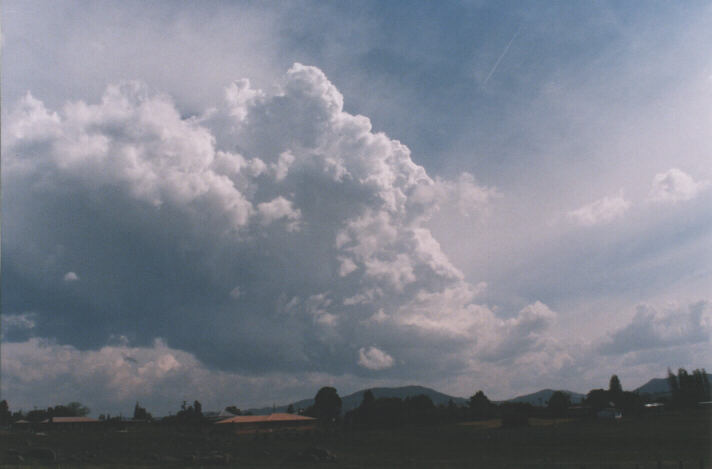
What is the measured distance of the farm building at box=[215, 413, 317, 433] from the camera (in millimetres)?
149875

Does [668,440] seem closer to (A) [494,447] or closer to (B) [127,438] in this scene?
(A) [494,447]

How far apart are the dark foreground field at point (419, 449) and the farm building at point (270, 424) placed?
85.2 feet

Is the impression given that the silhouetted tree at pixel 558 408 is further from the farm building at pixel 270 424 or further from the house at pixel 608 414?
the farm building at pixel 270 424

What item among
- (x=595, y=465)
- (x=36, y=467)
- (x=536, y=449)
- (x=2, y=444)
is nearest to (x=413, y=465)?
(x=595, y=465)

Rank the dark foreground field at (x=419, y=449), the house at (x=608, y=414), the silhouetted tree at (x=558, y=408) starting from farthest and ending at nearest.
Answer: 1. the silhouetted tree at (x=558, y=408)
2. the house at (x=608, y=414)
3. the dark foreground field at (x=419, y=449)

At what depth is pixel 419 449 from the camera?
85312 millimetres

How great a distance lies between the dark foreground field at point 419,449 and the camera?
65.1 meters

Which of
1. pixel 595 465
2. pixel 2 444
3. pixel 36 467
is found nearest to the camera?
pixel 595 465

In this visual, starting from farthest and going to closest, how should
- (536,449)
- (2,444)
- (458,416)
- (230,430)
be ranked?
(458,416) < (230,430) < (2,444) < (536,449)

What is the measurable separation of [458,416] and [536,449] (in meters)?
79.7

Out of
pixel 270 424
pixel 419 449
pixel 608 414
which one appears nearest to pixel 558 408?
pixel 608 414

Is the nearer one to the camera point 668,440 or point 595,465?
point 595,465

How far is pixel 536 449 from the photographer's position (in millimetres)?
80188

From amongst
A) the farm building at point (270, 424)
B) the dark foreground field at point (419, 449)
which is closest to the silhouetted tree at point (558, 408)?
the dark foreground field at point (419, 449)
